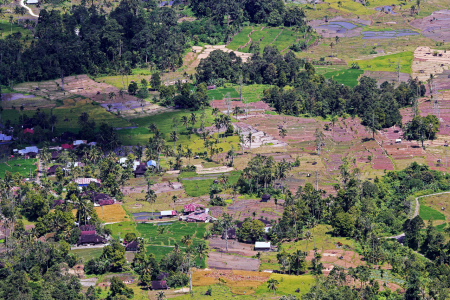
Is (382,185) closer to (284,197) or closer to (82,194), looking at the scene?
(284,197)

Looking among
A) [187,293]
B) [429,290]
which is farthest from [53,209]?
[429,290]

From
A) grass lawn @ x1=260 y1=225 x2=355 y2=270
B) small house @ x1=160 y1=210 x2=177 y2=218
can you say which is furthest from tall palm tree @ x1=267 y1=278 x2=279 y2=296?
small house @ x1=160 y1=210 x2=177 y2=218

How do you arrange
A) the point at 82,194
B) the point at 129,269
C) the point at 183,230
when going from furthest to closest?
1. the point at 82,194
2. the point at 183,230
3. the point at 129,269

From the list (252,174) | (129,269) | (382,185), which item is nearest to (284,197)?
(252,174)

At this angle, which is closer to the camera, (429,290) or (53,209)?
(429,290)

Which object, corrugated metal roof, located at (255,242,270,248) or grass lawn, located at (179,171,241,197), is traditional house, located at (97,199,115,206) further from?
corrugated metal roof, located at (255,242,270,248)

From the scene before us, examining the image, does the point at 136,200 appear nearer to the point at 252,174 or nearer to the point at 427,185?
the point at 252,174

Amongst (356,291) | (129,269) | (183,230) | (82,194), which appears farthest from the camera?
(82,194)
